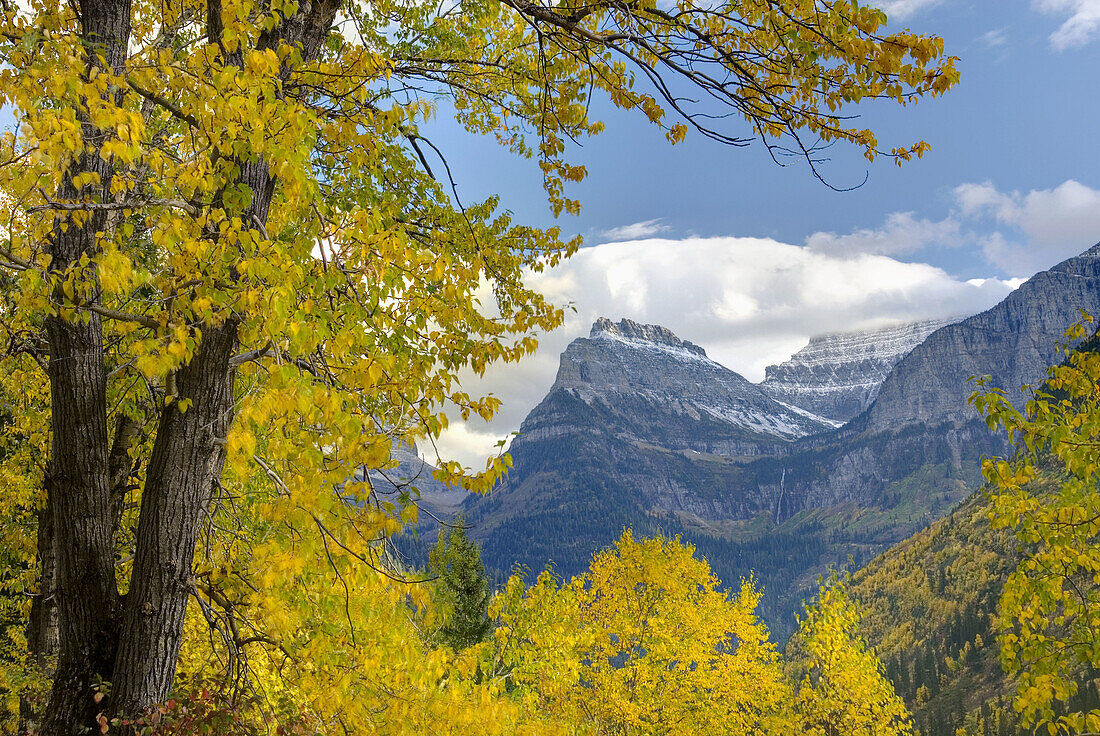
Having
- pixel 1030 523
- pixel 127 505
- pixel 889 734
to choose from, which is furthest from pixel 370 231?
pixel 889 734

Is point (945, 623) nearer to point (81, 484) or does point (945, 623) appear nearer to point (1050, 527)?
point (1050, 527)

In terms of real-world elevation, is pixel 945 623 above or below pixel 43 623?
below

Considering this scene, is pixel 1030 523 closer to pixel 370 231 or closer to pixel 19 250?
pixel 370 231

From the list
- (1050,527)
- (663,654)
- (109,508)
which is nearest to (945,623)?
(663,654)

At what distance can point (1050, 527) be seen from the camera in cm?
666

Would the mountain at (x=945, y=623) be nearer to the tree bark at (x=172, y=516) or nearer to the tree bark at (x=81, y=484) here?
the tree bark at (x=172, y=516)

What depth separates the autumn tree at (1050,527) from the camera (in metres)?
6.18

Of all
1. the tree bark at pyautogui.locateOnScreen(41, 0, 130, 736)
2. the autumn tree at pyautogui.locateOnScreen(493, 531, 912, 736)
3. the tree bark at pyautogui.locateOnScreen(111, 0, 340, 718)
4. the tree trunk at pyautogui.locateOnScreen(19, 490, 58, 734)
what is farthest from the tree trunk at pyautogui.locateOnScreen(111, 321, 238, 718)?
the autumn tree at pyautogui.locateOnScreen(493, 531, 912, 736)

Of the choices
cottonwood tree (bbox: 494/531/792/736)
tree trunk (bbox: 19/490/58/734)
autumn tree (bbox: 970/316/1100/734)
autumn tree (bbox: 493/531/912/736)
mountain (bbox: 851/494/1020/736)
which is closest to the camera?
autumn tree (bbox: 970/316/1100/734)

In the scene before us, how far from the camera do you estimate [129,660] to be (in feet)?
12.9

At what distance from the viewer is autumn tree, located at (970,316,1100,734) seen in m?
6.18

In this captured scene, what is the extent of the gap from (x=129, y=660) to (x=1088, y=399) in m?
8.81

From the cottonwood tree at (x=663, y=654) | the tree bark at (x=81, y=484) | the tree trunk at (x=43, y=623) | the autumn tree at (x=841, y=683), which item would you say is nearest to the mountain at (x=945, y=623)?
the autumn tree at (x=841, y=683)

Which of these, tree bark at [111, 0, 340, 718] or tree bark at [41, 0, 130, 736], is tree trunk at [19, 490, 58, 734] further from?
tree bark at [111, 0, 340, 718]
